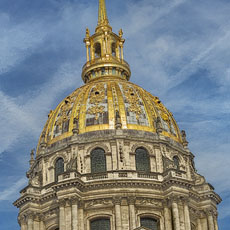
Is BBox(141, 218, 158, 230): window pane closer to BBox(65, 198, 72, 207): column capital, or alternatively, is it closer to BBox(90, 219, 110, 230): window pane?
BBox(90, 219, 110, 230): window pane

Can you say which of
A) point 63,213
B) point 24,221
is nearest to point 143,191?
point 63,213

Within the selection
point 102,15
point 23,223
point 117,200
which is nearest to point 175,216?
point 117,200

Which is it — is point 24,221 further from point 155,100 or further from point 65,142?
point 155,100

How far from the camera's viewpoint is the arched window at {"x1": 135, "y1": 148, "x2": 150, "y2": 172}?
69688 millimetres

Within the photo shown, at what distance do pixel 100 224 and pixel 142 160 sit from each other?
29.6 ft

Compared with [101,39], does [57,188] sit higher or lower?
lower

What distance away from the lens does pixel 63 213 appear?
64062 mm

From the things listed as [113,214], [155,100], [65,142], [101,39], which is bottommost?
[113,214]

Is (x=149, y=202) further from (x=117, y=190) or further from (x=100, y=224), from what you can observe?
(x=100, y=224)

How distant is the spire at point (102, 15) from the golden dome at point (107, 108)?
6640 millimetres

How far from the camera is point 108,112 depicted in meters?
72.6

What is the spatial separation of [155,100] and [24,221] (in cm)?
2180

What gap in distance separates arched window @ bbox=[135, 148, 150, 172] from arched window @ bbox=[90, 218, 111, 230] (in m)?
7.14

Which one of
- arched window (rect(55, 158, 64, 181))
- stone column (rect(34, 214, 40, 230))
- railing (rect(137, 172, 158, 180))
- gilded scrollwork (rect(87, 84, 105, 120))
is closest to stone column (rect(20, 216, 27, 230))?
stone column (rect(34, 214, 40, 230))
